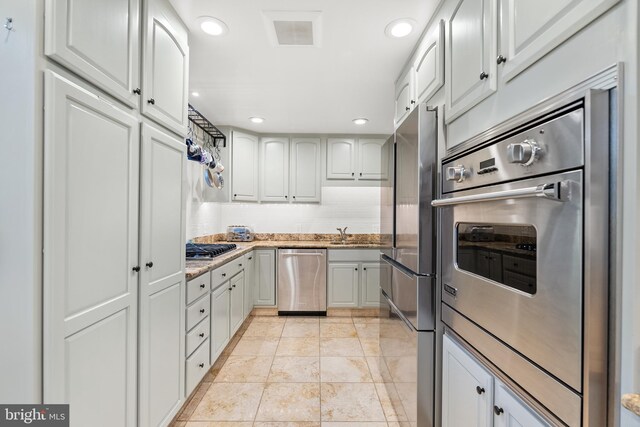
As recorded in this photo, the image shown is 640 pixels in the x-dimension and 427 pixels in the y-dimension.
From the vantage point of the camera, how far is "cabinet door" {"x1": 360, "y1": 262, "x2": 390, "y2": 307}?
356 cm

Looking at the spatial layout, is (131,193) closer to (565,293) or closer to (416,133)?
(416,133)

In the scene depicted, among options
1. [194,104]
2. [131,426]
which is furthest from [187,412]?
[194,104]

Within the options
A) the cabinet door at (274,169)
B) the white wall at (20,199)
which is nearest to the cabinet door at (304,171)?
the cabinet door at (274,169)

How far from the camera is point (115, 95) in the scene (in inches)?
43.4

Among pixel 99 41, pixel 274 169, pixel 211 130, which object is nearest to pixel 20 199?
pixel 99 41

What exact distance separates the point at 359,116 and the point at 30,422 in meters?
3.19

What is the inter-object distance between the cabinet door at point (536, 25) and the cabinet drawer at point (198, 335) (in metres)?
2.08

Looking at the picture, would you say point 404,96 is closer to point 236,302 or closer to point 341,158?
point 341,158

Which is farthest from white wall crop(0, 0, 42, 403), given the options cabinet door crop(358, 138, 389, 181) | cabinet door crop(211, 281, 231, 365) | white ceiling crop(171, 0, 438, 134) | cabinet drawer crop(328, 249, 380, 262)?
cabinet door crop(358, 138, 389, 181)

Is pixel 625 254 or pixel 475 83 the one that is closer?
pixel 625 254

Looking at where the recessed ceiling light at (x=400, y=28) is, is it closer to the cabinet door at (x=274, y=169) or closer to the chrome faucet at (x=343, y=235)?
the cabinet door at (x=274, y=169)

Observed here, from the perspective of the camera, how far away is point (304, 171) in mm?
3863

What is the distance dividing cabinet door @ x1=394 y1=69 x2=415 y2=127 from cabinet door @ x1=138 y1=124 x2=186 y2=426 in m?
1.47

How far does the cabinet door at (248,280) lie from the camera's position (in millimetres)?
3141
